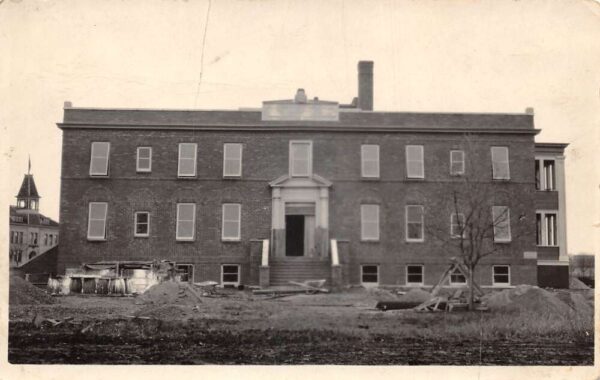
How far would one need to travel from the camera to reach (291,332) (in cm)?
1722

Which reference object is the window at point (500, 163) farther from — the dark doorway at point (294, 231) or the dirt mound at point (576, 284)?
the dark doorway at point (294, 231)

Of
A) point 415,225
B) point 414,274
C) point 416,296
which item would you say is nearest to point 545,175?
point 415,225

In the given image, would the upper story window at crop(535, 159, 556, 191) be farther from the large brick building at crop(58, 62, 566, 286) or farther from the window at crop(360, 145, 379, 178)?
the window at crop(360, 145, 379, 178)

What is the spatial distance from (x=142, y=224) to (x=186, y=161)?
2872 millimetres

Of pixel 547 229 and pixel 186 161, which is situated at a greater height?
pixel 186 161

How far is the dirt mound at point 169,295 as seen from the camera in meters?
19.8

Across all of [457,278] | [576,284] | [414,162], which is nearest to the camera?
[576,284]

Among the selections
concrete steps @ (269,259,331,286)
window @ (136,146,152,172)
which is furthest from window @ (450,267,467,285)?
window @ (136,146,152,172)

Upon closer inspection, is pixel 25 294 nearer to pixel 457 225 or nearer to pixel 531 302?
pixel 457 225

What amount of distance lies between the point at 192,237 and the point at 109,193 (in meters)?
3.43

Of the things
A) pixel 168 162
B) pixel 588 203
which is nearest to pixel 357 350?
pixel 588 203

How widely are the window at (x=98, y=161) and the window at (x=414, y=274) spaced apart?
11778 millimetres

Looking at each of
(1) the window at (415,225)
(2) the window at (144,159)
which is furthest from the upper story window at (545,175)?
(2) the window at (144,159)
